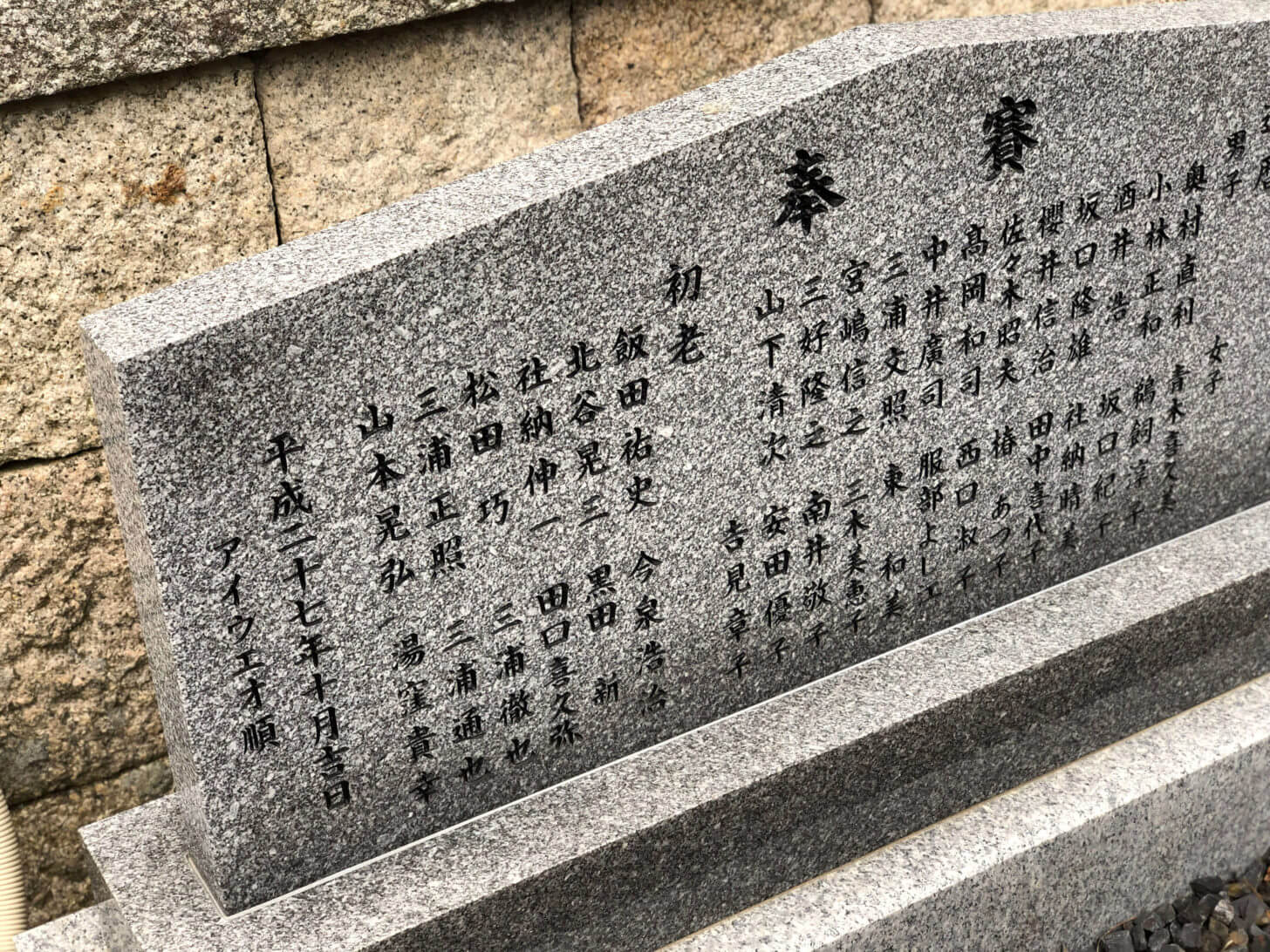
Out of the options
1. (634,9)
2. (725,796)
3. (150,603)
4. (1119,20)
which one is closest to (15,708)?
(150,603)

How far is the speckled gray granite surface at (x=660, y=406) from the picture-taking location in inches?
86.9

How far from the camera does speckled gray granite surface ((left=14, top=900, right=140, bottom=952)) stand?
2.68m

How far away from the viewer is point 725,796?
2.60 meters

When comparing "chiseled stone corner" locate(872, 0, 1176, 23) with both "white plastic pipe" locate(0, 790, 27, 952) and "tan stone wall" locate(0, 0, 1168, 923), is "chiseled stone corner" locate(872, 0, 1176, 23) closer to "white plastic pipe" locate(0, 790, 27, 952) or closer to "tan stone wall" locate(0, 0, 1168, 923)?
"tan stone wall" locate(0, 0, 1168, 923)

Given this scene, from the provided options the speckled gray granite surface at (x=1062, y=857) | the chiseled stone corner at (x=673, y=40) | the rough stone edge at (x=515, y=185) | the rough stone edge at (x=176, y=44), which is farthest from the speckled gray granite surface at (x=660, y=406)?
the chiseled stone corner at (x=673, y=40)

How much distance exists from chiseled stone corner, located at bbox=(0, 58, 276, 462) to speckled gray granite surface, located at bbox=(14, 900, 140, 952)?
1022mm

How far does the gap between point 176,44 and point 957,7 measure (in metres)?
2.16

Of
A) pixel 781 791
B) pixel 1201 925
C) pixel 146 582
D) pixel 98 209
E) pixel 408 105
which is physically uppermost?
pixel 408 105

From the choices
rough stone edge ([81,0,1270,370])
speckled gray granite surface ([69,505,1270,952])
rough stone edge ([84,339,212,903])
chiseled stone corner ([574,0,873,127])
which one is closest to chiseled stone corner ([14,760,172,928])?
speckled gray granite surface ([69,505,1270,952])

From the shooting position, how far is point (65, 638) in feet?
10.8

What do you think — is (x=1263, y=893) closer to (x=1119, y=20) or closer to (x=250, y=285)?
(x=1119, y=20)

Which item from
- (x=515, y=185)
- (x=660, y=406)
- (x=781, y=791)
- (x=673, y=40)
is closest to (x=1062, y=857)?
(x=781, y=791)

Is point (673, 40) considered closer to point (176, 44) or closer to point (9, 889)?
point (176, 44)

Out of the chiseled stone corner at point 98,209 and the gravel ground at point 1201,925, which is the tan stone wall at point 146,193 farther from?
the gravel ground at point 1201,925
